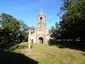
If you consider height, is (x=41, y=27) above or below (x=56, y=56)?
above

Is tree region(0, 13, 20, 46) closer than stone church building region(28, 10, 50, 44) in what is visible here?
Yes

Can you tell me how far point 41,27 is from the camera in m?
57.1

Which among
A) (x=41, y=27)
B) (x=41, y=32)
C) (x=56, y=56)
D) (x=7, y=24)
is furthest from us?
(x=41, y=32)

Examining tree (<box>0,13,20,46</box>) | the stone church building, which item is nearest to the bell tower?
the stone church building

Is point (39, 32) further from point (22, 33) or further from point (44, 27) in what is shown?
point (22, 33)

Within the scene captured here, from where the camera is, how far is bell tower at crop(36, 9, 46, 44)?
56406 millimetres

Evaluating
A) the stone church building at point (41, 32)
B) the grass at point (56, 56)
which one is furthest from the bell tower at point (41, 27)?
the grass at point (56, 56)

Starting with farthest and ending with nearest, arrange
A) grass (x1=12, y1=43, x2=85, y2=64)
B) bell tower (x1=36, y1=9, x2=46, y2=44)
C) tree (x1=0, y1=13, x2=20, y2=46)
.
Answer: bell tower (x1=36, y1=9, x2=46, y2=44)
tree (x1=0, y1=13, x2=20, y2=46)
grass (x1=12, y1=43, x2=85, y2=64)

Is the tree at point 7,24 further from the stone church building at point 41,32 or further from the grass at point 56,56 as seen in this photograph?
the grass at point 56,56

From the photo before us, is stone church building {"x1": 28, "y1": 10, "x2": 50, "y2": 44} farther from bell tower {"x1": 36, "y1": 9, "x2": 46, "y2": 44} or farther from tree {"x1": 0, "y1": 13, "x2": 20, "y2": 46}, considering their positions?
tree {"x1": 0, "y1": 13, "x2": 20, "y2": 46}

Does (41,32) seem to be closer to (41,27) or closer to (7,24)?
(41,27)

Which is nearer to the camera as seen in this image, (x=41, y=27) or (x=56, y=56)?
(x=56, y=56)

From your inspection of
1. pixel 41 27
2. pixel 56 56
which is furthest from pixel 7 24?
pixel 56 56

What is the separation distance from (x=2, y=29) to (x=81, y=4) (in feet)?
123
